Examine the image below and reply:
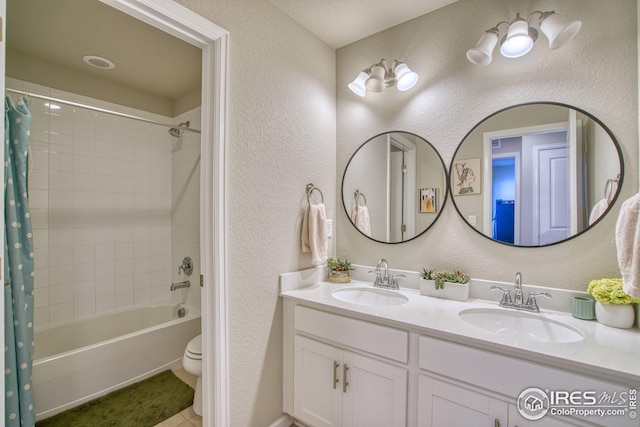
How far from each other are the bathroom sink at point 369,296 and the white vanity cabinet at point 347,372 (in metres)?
0.27

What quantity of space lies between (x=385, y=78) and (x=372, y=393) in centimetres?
182

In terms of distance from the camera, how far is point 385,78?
184cm

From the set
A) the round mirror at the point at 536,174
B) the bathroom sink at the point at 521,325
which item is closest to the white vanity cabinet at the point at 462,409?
the bathroom sink at the point at 521,325

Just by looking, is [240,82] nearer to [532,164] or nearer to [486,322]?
[532,164]

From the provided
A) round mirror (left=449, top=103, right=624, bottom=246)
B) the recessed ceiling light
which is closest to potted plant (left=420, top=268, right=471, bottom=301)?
round mirror (left=449, top=103, right=624, bottom=246)

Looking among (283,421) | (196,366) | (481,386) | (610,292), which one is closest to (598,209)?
(610,292)

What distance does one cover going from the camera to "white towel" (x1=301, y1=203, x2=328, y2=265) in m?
1.84

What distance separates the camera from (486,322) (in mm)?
1433

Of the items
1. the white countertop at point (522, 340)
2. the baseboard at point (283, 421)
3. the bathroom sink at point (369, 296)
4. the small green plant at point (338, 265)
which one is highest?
the small green plant at point (338, 265)

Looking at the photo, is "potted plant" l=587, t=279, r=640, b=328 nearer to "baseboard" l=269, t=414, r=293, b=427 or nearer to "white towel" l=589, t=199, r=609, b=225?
"white towel" l=589, t=199, r=609, b=225

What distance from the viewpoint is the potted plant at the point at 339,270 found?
1.98 metres

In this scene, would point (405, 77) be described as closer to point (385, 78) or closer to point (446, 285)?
point (385, 78)

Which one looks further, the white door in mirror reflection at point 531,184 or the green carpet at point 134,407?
the green carpet at point 134,407

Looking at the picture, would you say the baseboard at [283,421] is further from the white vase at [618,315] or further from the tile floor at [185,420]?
the white vase at [618,315]
